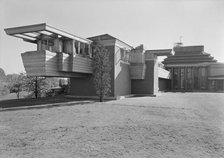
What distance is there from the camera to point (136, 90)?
72.9 feet

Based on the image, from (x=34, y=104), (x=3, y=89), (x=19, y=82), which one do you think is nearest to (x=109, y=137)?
(x=34, y=104)

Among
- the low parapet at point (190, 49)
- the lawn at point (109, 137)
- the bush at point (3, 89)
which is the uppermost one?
the low parapet at point (190, 49)

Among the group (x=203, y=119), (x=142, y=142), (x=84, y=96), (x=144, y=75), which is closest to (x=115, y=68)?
(x=84, y=96)

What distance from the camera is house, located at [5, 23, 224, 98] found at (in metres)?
12.7

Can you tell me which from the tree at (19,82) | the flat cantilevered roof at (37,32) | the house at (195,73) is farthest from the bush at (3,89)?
the house at (195,73)

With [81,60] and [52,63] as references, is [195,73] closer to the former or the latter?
[81,60]

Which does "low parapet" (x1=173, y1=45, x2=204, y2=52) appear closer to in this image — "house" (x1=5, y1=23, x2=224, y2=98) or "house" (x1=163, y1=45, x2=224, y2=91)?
"house" (x1=163, y1=45, x2=224, y2=91)

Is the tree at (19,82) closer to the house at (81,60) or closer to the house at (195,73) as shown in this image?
the house at (81,60)

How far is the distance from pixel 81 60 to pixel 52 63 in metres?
2.98

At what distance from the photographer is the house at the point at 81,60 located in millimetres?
12719

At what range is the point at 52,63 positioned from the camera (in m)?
13.2

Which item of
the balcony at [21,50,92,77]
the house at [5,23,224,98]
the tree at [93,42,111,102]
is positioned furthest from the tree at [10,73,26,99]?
the tree at [93,42,111,102]

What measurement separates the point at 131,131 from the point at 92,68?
1092cm

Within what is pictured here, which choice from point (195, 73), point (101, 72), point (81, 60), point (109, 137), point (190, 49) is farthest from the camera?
point (190, 49)
